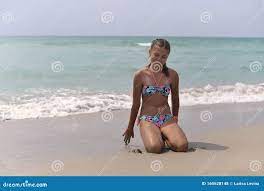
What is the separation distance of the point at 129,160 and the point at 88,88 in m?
2.50

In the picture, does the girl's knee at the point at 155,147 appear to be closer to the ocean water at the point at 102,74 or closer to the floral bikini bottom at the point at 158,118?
the floral bikini bottom at the point at 158,118

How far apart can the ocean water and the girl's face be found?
1378 millimetres

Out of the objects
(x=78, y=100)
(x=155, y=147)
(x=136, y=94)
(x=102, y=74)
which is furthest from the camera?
(x=102, y=74)

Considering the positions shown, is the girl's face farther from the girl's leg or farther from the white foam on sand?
the white foam on sand

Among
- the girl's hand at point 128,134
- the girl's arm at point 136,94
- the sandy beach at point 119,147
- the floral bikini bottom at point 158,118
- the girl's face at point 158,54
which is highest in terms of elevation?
the girl's face at point 158,54

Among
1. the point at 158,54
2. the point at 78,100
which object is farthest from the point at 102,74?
the point at 158,54

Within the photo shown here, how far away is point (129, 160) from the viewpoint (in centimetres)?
380

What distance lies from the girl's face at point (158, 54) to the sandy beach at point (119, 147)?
65 centimetres

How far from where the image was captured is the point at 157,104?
13.5 ft

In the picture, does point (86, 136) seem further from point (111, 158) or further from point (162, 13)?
point (162, 13)

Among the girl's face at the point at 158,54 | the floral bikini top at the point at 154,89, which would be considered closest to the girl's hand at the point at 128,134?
the floral bikini top at the point at 154,89

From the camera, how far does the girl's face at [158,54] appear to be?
3.94 meters

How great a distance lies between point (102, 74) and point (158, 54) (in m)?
2.50

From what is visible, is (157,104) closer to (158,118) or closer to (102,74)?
(158,118)
